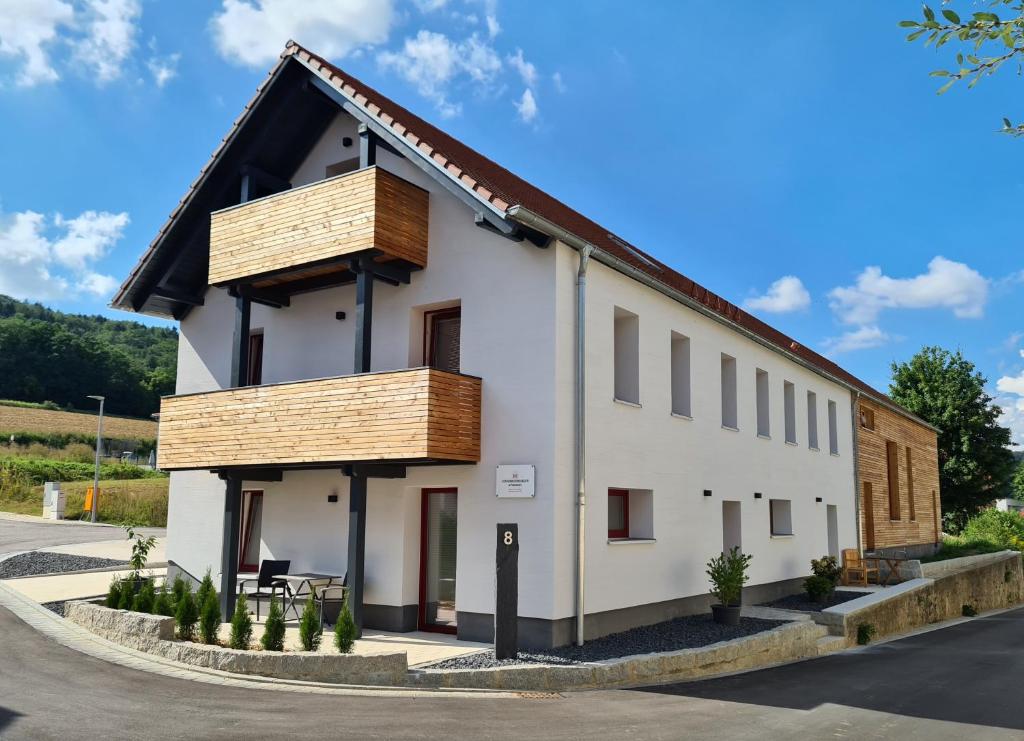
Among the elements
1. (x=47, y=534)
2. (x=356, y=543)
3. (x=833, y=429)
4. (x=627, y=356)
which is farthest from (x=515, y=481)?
(x=47, y=534)

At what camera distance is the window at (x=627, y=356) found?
14.0 m

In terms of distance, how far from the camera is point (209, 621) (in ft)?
34.9

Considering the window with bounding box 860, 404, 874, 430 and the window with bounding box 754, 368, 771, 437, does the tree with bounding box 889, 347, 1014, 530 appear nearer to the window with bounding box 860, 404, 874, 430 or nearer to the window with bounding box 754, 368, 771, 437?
the window with bounding box 860, 404, 874, 430

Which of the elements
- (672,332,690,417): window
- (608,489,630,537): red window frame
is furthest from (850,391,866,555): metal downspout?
(608,489,630,537): red window frame

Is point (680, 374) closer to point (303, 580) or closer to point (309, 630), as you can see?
point (303, 580)

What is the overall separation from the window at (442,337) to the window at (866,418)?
1786 cm

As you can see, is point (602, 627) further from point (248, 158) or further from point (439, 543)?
point (248, 158)

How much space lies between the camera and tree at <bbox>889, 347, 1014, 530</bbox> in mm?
42250

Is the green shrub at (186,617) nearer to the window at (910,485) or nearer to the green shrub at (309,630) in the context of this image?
the green shrub at (309,630)

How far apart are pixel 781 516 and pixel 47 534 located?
994 inches

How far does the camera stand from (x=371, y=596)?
13070 millimetres

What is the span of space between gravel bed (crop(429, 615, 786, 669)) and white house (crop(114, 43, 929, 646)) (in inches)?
12.6

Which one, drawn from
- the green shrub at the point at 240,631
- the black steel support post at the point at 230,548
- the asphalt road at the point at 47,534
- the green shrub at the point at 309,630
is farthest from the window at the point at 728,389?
the asphalt road at the point at 47,534

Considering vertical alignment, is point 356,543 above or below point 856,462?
below
